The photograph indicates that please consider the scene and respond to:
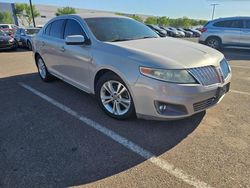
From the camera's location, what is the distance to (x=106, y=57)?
3564mm

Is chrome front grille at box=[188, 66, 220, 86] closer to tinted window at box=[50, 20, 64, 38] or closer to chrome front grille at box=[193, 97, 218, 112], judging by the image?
chrome front grille at box=[193, 97, 218, 112]

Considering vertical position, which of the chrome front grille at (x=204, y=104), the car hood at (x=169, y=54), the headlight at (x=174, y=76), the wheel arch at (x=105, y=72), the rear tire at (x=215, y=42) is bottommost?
the rear tire at (x=215, y=42)

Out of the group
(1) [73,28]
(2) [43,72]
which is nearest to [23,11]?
(2) [43,72]

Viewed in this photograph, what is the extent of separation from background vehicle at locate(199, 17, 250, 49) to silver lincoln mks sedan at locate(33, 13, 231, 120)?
8.75 m

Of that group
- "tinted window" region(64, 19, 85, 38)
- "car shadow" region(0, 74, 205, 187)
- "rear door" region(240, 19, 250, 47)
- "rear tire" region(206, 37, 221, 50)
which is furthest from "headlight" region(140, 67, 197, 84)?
"rear tire" region(206, 37, 221, 50)

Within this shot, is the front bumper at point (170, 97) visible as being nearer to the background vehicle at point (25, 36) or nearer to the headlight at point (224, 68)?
the headlight at point (224, 68)

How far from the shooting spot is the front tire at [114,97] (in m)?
3.51

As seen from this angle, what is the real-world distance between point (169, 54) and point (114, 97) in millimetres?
1100

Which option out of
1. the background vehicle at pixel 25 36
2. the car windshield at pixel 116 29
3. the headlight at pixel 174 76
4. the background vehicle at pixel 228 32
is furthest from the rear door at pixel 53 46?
the background vehicle at pixel 25 36

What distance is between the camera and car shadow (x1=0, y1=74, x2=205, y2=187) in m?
2.53

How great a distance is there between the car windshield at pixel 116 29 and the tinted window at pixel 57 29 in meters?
0.95

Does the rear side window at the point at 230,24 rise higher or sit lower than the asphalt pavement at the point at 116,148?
higher

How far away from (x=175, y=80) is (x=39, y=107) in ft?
8.87

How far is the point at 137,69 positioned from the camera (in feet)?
10.3
